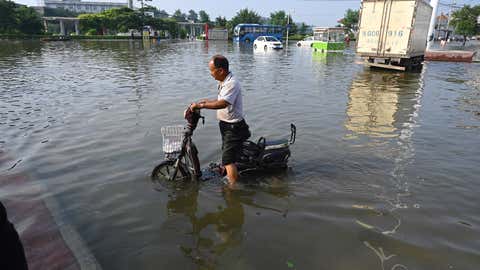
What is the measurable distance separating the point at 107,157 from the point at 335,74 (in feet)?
49.1

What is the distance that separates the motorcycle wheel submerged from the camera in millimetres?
5191

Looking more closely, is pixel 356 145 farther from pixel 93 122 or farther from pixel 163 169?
pixel 93 122

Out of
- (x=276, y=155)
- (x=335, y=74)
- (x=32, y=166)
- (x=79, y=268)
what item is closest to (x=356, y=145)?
(x=276, y=155)

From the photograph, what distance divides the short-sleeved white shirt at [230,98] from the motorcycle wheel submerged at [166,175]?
3.86 feet

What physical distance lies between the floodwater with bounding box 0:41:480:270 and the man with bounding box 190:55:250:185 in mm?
568

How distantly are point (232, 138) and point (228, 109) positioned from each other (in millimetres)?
428

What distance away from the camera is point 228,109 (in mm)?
4551

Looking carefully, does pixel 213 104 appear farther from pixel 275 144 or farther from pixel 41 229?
pixel 41 229

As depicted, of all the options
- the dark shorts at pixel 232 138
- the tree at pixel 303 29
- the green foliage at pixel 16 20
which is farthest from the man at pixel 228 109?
the tree at pixel 303 29

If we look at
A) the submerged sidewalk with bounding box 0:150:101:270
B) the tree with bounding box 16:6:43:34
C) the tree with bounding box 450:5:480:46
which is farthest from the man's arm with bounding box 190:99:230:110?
the tree with bounding box 16:6:43:34

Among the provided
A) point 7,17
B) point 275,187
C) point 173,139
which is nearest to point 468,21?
point 275,187

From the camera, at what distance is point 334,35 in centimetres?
4250

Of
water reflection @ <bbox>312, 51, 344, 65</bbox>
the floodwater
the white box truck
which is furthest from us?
water reflection @ <bbox>312, 51, 344, 65</bbox>

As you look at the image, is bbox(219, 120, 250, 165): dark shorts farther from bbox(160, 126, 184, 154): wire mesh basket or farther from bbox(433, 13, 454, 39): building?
bbox(433, 13, 454, 39): building
